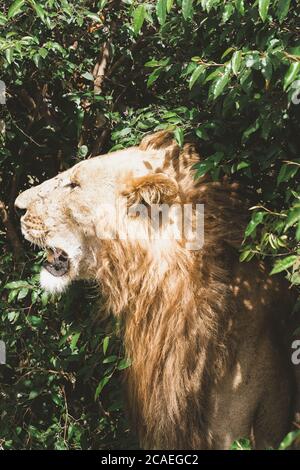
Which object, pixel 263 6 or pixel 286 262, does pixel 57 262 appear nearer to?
pixel 286 262

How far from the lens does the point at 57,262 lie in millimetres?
4445

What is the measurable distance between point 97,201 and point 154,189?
37 cm

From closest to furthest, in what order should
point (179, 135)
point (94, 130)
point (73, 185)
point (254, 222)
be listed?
point (254, 222) → point (179, 135) → point (73, 185) → point (94, 130)

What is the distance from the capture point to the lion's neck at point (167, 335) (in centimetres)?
398

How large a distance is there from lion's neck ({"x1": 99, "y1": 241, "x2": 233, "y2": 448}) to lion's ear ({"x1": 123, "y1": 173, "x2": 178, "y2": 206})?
24 cm

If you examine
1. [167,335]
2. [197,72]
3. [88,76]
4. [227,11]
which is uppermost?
[227,11]

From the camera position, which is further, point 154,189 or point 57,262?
point 57,262

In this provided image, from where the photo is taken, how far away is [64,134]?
16.7ft

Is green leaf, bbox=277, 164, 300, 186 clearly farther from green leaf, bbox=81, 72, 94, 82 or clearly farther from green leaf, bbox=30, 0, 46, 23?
green leaf, bbox=81, 72, 94, 82

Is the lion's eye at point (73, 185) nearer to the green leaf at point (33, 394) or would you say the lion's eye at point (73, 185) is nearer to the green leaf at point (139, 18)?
the green leaf at point (139, 18)

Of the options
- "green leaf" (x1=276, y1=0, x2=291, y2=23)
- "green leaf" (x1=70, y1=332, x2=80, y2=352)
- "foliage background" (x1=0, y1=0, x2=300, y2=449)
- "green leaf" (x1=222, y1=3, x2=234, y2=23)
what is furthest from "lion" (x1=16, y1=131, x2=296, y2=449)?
"green leaf" (x1=276, y1=0, x2=291, y2=23)

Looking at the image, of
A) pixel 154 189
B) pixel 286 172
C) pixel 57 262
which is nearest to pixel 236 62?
pixel 286 172

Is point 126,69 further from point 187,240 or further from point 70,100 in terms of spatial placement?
point 187,240

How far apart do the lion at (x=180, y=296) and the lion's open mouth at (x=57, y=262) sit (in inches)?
1.4
